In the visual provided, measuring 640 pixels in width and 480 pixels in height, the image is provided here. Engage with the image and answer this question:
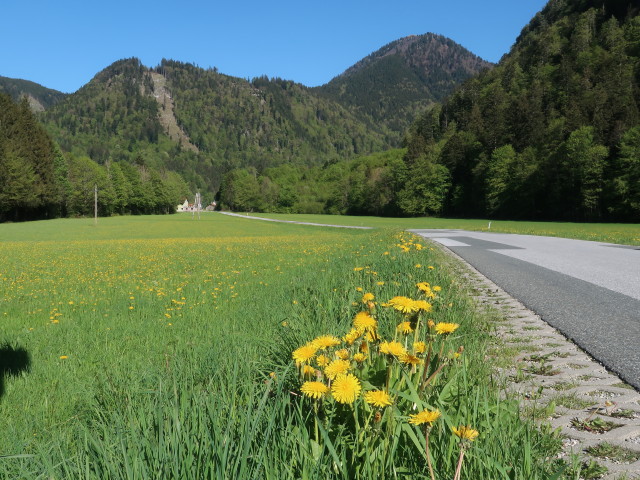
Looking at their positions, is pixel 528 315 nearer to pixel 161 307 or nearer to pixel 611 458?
pixel 611 458

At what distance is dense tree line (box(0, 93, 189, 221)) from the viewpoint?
2170 inches

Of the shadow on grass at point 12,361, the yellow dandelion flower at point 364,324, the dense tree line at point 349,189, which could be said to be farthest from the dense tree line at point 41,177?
the yellow dandelion flower at point 364,324

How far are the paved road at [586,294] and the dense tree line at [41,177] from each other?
2495 inches

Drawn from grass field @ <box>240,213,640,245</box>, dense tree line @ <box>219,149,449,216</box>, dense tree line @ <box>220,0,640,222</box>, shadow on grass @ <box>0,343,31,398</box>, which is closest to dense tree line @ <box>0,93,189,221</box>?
grass field @ <box>240,213,640,245</box>

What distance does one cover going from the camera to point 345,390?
4.58 ft

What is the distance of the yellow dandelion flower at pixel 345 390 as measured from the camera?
1.36 metres

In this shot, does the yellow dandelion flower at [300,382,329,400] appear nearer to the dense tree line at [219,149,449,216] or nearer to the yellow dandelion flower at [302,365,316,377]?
the yellow dandelion flower at [302,365,316,377]

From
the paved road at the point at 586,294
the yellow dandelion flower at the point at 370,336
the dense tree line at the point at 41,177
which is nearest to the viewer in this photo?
the yellow dandelion flower at the point at 370,336

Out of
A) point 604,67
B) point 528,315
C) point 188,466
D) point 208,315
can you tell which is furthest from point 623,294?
point 604,67

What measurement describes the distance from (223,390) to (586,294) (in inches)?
251

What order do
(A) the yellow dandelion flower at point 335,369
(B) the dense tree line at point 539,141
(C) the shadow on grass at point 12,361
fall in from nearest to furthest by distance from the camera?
(A) the yellow dandelion flower at point 335,369
(C) the shadow on grass at point 12,361
(B) the dense tree line at point 539,141

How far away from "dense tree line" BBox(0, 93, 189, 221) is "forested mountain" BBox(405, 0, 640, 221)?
63673mm

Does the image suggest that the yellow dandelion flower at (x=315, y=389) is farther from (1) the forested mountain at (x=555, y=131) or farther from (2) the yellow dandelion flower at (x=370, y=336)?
(1) the forested mountain at (x=555, y=131)

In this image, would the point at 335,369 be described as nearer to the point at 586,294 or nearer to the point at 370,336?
the point at 370,336
